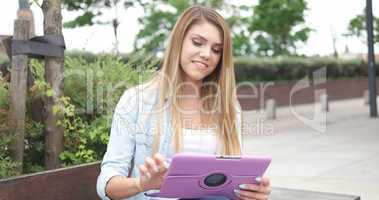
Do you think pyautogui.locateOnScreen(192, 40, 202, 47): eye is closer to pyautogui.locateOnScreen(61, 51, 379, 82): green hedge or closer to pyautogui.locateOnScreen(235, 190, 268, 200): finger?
pyautogui.locateOnScreen(235, 190, 268, 200): finger

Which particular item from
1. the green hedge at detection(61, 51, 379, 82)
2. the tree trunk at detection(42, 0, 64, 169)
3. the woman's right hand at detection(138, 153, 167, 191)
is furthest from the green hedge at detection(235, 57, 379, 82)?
the woman's right hand at detection(138, 153, 167, 191)

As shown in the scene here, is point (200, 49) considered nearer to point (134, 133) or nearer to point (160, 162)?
A: point (134, 133)

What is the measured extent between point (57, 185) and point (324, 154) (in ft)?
19.5

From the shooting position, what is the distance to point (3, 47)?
313 cm

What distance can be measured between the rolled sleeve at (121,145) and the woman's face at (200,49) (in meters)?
0.27

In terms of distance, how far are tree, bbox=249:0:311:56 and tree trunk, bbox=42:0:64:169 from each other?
18.8m

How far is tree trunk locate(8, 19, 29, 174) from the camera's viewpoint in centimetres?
291

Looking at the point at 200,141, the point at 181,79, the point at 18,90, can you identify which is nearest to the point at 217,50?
the point at 181,79

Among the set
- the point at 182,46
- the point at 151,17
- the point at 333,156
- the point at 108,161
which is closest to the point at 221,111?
the point at 182,46

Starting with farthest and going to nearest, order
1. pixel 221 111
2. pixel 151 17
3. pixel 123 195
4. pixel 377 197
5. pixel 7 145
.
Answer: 1. pixel 151 17
2. pixel 377 197
3. pixel 7 145
4. pixel 221 111
5. pixel 123 195

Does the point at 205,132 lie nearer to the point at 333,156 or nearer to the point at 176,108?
the point at 176,108

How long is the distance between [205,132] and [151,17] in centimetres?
1801

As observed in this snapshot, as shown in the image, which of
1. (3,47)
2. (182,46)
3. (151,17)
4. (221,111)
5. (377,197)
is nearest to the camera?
(182,46)

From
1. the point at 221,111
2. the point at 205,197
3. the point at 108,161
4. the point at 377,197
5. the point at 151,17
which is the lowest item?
the point at 377,197
